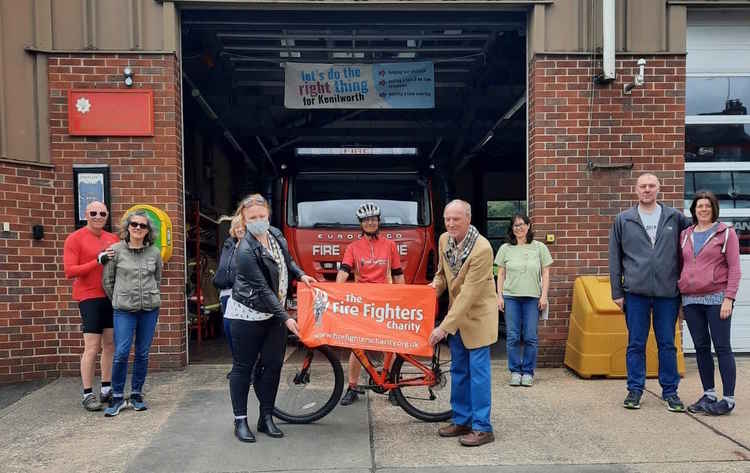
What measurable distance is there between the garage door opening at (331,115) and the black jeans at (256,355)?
2996 mm

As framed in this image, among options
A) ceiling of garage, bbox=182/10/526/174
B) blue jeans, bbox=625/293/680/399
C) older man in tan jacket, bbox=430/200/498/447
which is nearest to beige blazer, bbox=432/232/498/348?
older man in tan jacket, bbox=430/200/498/447

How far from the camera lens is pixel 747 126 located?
7367 mm

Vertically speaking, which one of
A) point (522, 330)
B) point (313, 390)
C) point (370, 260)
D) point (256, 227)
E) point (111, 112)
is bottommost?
point (313, 390)

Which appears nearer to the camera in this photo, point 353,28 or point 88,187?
point 88,187

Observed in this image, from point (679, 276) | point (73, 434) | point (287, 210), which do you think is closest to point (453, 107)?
point (287, 210)

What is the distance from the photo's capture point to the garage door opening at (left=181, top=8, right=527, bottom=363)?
7586 mm

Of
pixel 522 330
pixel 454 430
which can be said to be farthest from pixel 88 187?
pixel 522 330

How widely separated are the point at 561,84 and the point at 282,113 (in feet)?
24.2

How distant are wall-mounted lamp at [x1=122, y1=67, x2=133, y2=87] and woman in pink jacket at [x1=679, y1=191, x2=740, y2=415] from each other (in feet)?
19.0

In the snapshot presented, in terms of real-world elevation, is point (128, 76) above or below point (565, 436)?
above

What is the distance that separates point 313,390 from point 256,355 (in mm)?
784

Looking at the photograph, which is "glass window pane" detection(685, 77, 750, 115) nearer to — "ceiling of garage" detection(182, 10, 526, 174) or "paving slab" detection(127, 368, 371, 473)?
"ceiling of garage" detection(182, 10, 526, 174)

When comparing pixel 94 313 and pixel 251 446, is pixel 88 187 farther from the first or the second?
pixel 251 446

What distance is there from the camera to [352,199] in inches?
341
